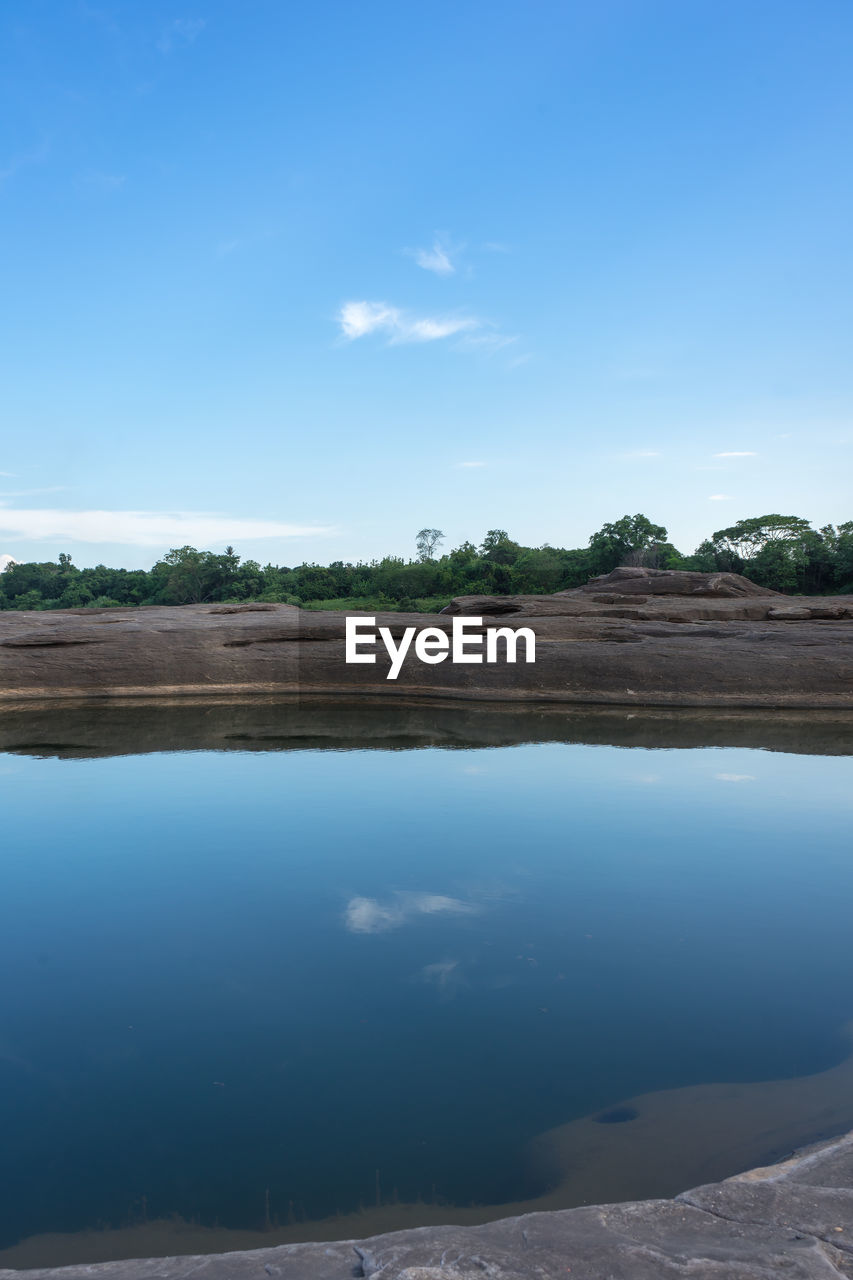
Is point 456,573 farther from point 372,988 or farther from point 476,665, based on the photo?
point 372,988

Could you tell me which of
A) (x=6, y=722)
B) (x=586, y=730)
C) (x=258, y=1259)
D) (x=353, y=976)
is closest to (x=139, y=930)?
(x=353, y=976)

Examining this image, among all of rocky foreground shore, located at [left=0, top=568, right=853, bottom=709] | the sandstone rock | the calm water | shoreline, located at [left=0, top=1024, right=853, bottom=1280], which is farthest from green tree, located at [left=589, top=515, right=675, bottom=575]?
shoreline, located at [left=0, top=1024, right=853, bottom=1280]

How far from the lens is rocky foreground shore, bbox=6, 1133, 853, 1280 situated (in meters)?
1.70

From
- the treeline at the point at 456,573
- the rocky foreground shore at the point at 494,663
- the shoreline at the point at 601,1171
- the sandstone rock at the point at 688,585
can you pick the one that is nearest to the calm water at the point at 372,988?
the shoreline at the point at 601,1171

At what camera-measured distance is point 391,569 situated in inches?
1554

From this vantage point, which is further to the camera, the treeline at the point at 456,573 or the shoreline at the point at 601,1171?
the treeline at the point at 456,573

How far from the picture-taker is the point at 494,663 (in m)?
14.4

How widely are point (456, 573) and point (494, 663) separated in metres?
23.0

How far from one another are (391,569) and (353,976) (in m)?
36.0

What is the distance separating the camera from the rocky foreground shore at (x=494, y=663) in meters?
13.4

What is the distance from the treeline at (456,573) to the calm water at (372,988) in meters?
25.6

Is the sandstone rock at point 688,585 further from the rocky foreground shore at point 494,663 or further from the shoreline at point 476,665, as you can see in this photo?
the shoreline at point 476,665

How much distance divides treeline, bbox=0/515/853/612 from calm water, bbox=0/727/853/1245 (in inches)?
1006

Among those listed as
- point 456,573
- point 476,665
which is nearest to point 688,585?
point 476,665
